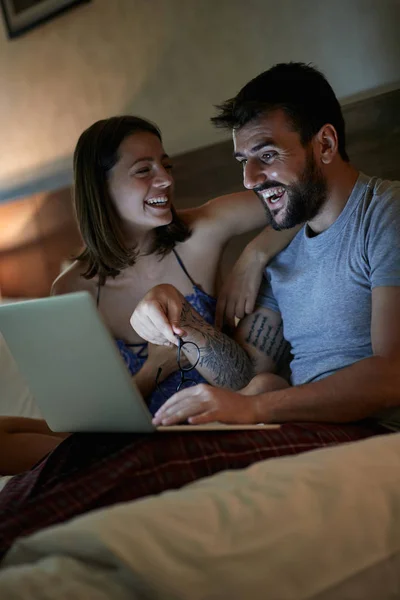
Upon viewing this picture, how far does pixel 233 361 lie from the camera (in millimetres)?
1670

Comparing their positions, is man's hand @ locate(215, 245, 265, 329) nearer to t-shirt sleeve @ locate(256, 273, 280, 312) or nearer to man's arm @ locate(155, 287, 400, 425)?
t-shirt sleeve @ locate(256, 273, 280, 312)

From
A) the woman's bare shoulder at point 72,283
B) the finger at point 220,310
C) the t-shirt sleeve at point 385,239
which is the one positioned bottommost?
the finger at point 220,310

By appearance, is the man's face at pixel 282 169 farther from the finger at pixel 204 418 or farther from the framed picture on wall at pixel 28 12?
the framed picture on wall at pixel 28 12

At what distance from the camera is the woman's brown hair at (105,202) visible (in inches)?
74.8

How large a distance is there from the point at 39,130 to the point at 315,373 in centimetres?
176

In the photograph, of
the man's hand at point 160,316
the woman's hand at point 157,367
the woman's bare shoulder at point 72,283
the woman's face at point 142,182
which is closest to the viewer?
the man's hand at point 160,316

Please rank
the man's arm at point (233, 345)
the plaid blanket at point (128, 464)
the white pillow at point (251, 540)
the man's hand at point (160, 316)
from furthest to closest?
the man's arm at point (233, 345), the man's hand at point (160, 316), the plaid blanket at point (128, 464), the white pillow at point (251, 540)

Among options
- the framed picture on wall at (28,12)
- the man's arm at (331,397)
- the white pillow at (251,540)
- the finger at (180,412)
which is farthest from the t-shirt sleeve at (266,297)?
the framed picture on wall at (28,12)

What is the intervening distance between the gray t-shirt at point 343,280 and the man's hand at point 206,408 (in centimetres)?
29

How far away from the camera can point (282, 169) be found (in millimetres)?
1499

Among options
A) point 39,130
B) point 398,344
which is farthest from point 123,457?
point 39,130

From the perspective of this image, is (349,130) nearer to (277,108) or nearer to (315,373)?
(277,108)

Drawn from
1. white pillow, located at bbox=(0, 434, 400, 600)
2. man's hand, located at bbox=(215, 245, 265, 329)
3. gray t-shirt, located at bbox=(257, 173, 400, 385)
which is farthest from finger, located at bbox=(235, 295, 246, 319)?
white pillow, located at bbox=(0, 434, 400, 600)

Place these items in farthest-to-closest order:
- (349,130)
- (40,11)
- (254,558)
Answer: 1. (40,11)
2. (349,130)
3. (254,558)
